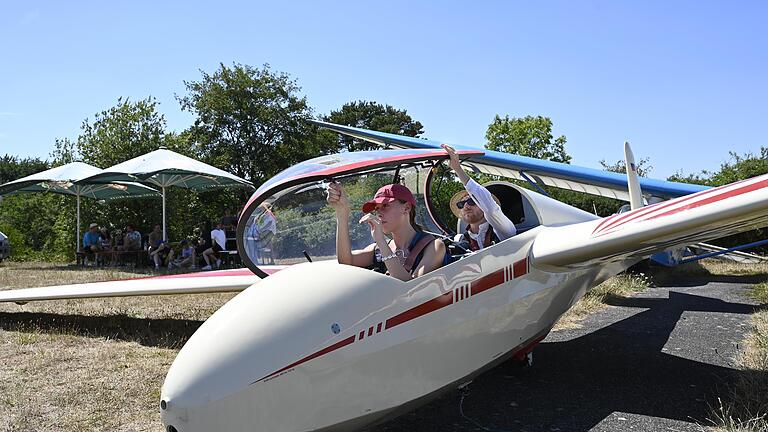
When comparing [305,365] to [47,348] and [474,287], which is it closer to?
[474,287]

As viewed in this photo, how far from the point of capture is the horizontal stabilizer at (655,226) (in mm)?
3865

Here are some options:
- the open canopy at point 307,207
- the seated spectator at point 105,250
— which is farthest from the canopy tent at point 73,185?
the open canopy at point 307,207

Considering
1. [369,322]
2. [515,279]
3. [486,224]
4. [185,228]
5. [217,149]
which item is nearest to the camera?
[369,322]

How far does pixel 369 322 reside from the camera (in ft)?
10.6

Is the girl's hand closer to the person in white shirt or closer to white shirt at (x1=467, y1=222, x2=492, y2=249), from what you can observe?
the person in white shirt

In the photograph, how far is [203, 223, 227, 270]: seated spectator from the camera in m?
15.7

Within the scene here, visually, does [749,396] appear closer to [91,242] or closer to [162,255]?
[162,255]

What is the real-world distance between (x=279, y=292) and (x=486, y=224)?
7.50 feet

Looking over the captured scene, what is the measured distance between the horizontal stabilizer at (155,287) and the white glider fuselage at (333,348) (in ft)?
11.4

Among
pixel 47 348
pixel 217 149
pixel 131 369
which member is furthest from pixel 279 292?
pixel 217 149

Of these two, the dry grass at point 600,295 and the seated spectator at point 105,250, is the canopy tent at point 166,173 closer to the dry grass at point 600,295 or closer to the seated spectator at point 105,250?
the seated spectator at point 105,250

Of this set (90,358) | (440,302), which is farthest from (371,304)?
(90,358)

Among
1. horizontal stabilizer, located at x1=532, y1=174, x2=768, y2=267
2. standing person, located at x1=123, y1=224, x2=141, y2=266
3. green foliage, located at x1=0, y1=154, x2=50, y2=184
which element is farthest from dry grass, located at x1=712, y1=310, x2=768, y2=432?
green foliage, located at x1=0, y1=154, x2=50, y2=184

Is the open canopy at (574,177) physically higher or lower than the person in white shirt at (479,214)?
higher
